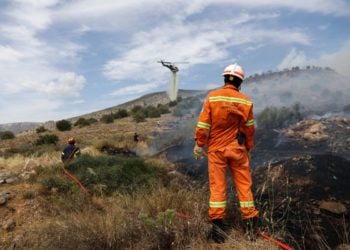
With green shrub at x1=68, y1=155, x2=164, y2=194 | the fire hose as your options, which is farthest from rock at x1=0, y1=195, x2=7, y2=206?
the fire hose

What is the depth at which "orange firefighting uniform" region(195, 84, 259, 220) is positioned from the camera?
5262mm

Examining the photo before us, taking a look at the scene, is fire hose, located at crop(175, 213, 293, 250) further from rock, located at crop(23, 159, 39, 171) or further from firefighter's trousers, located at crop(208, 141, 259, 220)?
rock, located at crop(23, 159, 39, 171)

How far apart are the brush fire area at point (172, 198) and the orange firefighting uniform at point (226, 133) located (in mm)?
375

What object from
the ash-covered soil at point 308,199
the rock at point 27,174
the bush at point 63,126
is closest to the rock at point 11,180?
the rock at point 27,174

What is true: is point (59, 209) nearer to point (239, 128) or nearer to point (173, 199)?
point (173, 199)

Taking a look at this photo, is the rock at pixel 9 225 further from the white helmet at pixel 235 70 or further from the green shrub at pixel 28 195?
the white helmet at pixel 235 70

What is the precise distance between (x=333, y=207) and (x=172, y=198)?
270 centimetres

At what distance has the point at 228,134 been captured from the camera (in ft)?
17.7

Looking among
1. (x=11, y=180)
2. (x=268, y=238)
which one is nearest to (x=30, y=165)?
(x=11, y=180)

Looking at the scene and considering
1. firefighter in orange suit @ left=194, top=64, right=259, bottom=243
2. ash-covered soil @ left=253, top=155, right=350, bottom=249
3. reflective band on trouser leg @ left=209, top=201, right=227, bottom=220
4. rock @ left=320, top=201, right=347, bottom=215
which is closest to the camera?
reflective band on trouser leg @ left=209, top=201, right=227, bottom=220

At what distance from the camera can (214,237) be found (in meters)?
4.93

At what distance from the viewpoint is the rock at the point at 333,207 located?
268 inches

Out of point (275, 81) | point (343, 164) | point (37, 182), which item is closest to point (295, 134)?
point (343, 164)

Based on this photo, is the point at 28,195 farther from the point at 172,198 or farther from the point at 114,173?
the point at 172,198
